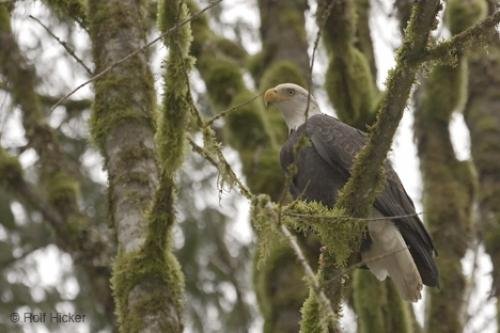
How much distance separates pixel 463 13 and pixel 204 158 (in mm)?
3656

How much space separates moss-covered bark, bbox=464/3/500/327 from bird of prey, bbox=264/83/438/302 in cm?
119

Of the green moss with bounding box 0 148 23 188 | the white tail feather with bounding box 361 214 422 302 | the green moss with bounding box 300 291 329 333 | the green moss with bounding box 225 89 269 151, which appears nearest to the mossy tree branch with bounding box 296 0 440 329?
the green moss with bounding box 300 291 329 333

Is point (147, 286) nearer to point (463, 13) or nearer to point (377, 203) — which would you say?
point (377, 203)

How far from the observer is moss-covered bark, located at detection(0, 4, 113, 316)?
6.71 metres

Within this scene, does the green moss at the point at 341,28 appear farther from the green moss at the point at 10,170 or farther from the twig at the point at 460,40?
the twig at the point at 460,40

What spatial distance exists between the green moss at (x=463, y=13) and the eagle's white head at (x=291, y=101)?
4.74 ft

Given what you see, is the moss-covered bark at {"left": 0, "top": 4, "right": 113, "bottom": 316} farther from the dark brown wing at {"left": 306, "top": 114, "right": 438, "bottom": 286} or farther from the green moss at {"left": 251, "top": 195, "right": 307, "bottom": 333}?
the dark brown wing at {"left": 306, "top": 114, "right": 438, "bottom": 286}

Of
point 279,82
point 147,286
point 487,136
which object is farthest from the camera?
point 279,82

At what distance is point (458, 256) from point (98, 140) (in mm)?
3418

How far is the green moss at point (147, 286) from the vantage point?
477 cm

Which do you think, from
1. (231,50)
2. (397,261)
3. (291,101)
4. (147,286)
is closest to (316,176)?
(397,261)

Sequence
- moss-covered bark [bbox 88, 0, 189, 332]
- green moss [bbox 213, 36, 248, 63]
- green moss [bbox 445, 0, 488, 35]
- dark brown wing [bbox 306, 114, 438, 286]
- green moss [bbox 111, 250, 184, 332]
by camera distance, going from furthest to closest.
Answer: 1. green moss [bbox 213, 36, 248, 63]
2. green moss [bbox 445, 0, 488, 35]
3. dark brown wing [bbox 306, 114, 438, 286]
4. green moss [bbox 111, 250, 184, 332]
5. moss-covered bark [bbox 88, 0, 189, 332]

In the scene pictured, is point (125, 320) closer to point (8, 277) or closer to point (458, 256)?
point (458, 256)

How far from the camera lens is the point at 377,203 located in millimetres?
5930
